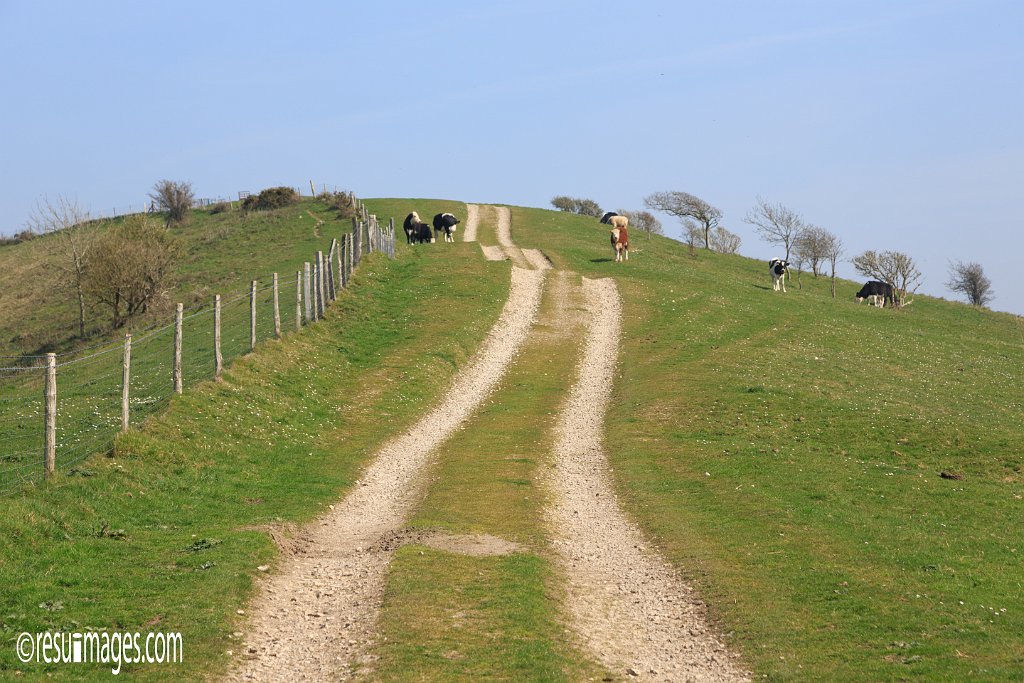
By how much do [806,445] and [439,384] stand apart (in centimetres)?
1385

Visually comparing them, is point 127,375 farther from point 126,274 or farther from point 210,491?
point 126,274

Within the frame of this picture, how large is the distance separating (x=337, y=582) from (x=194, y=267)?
2357 inches

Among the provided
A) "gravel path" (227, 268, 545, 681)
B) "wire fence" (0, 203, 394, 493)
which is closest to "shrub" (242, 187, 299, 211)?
"wire fence" (0, 203, 394, 493)

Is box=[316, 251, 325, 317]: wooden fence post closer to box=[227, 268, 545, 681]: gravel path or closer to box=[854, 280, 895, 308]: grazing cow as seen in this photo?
box=[227, 268, 545, 681]: gravel path

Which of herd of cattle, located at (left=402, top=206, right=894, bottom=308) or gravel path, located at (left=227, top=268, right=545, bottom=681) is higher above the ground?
Answer: herd of cattle, located at (left=402, top=206, right=894, bottom=308)

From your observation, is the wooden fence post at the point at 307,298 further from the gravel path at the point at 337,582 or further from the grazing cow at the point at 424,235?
the grazing cow at the point at 424,235

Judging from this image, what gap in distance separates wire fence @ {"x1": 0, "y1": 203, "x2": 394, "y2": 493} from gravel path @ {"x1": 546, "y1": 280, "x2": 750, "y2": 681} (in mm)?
10150

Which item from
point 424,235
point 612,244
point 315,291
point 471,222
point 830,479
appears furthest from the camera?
point 471,222

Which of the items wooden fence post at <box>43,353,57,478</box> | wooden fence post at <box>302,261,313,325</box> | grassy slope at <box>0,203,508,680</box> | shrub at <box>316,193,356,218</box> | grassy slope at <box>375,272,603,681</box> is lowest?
grassy slope at <box>375,272,603,681</box>

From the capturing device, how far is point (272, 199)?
97688 millimetres

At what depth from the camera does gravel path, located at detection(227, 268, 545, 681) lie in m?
12.9

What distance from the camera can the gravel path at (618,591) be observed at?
1345 centimetres

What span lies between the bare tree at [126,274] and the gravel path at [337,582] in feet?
115

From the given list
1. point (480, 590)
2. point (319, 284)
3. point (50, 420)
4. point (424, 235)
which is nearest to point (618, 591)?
point (480, 590)
